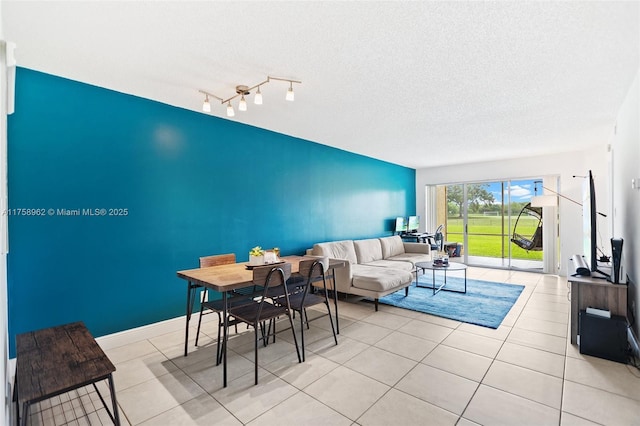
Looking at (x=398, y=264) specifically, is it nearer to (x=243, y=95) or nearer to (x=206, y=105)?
(x=243, y=95)

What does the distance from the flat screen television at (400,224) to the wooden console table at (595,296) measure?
429cm

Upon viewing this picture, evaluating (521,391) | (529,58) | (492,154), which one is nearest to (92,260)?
(521,391)

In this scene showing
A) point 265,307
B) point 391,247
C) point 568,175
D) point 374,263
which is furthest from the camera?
point 391,247

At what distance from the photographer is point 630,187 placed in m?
2.96

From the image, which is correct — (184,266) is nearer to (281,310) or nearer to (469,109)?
(281,310)

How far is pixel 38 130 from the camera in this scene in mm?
2568

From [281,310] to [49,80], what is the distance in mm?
2913

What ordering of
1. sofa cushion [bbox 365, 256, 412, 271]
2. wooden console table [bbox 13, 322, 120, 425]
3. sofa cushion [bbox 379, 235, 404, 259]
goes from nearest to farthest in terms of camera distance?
wooden console table [bbox 13, 322, 120, 425], sofa cushion [bbox 365, 256, 412, 271], sofa cushion [bbox 379, 235, 404, 259]

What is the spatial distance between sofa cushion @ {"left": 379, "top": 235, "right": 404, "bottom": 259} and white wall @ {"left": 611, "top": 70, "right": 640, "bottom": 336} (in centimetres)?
349

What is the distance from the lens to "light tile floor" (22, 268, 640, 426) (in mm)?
1920

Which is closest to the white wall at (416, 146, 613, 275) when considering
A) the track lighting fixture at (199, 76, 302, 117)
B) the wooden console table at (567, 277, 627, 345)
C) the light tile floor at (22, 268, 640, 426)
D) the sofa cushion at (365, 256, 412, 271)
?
the sofa cushion at (365, 256, 412, 271)

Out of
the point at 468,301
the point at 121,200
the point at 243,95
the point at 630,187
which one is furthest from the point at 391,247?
the point at 121,200

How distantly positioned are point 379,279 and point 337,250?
1192mm

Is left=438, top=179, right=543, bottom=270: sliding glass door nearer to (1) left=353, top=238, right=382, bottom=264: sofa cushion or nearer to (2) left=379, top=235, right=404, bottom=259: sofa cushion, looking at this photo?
(2) left=379, top=235, right=404, bottom=259: sofa cushion
